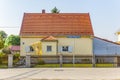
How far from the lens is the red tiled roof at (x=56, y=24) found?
5350cm

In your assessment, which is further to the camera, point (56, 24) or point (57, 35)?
point (56, 24)

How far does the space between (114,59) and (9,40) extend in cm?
9355

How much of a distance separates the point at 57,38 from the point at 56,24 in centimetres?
331

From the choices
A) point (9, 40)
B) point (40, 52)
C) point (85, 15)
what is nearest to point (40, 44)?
point (40, 52)

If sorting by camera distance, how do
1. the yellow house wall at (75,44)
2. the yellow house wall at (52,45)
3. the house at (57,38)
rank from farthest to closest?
the yellow house wall at (75,44), the house at (57,38), the yellow house wall at (52,45)

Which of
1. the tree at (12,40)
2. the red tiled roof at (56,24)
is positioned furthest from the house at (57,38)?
the tree at (12,40)

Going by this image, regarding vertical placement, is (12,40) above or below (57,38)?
above

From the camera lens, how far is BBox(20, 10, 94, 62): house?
169 feet

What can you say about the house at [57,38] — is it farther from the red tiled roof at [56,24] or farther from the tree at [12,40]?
the tree at [12,40]

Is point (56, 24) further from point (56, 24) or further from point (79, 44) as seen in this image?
point (79, 44)

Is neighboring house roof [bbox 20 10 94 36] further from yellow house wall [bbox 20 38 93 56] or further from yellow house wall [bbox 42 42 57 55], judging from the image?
yellow house wall [bbox 42 42 57 55]

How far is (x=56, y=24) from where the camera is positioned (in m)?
55.3

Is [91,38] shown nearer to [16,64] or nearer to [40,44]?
[40,44]

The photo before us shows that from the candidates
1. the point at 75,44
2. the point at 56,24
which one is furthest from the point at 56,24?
the point at 75,44
